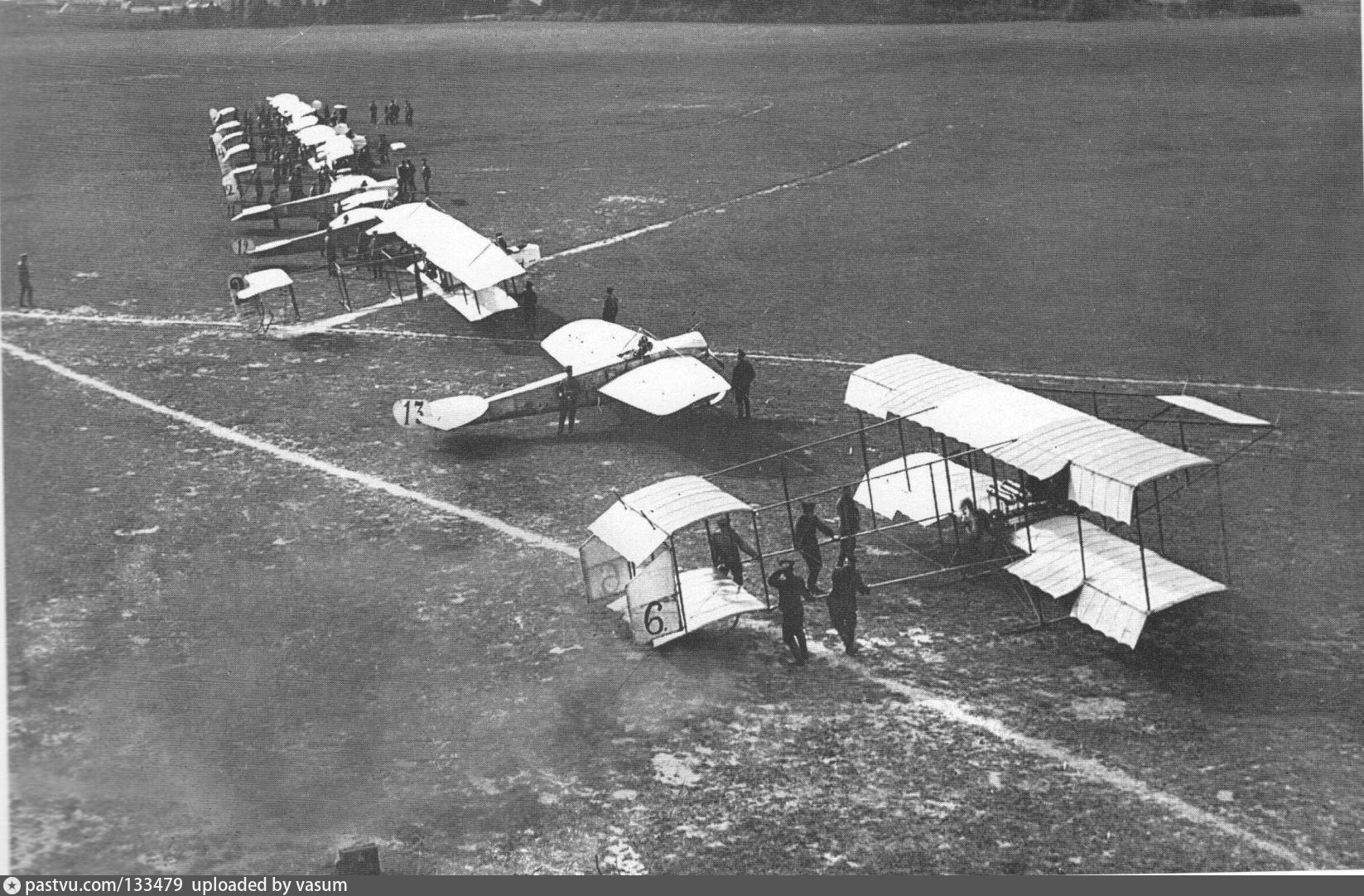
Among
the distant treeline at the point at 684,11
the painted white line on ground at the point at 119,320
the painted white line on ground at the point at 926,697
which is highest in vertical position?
the distant treeline at the point at 684,11

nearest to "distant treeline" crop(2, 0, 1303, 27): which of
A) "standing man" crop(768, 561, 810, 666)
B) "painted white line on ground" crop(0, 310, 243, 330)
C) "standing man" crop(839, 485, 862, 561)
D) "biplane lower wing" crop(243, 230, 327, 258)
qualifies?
"biplane lower wing" crop(243, 230, 327, 258)

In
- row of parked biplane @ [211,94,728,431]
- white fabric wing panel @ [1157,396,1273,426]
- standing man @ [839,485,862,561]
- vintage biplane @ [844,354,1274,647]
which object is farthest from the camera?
row of parked biplane @ [211,94,728,431]

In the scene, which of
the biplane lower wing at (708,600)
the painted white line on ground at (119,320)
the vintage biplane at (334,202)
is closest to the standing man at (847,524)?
the biplane lower wing at (708,600)

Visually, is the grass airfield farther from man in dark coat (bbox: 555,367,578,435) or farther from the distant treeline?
the distant treeline

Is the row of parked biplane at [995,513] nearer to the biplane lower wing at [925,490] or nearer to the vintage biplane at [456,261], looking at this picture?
the biplane lower wing at [925,490]

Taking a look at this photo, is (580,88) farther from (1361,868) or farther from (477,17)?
(1361,868)

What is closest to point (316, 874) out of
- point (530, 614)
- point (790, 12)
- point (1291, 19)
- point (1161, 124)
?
point (530, 614)
